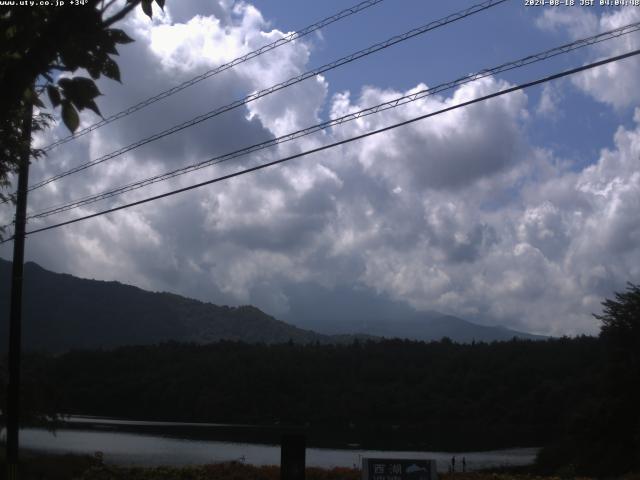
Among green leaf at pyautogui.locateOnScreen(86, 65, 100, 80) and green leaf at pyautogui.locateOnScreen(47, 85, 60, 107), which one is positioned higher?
green leaf at pyautogui.locateOnScreen(86, 65, 100, 80)

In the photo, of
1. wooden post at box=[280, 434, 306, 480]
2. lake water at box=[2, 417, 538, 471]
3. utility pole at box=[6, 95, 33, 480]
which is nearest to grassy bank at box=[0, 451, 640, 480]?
utility pole at box=[6, 95, 33, 480]

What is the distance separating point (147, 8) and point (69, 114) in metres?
1.00

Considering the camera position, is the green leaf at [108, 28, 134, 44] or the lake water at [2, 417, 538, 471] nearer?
the green leaf at [108, 28, 134, 44]

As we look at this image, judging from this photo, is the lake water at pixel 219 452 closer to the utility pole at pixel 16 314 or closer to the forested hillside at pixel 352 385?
the utility pole at pixel 16 314

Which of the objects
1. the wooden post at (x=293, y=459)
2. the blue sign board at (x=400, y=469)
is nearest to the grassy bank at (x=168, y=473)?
the blue sign board at (x=400, y=469)

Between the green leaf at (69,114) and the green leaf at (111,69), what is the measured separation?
0.36 metres

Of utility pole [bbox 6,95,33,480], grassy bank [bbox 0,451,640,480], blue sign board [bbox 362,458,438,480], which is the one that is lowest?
grassy bank [bbox 0,451,640,480]

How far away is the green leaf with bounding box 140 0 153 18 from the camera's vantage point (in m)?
5.62

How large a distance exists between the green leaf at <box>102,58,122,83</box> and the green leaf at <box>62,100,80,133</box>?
0.36 meters

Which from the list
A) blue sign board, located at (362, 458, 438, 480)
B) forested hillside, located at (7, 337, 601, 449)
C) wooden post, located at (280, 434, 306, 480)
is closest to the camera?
A: blue sign board, located at (362, 458, 438, 480)

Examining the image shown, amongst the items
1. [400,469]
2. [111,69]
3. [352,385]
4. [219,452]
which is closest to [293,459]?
[400,469]

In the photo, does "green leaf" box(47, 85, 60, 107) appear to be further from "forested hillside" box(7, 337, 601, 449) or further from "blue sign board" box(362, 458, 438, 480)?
"forested hillside" box(7, 337, 601, 449)

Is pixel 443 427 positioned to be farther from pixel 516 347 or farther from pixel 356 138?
pixel 356 138

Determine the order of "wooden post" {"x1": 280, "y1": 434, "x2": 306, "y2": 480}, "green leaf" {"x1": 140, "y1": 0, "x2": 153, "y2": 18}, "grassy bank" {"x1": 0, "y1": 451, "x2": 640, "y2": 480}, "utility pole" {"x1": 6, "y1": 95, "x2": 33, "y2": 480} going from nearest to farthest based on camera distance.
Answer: "green leaf" {"x1": 140, "y1": 0, "x2": 153, "y2": 18}
"wooden post" {"x1": 280, "y1": 434, "x2": 306, "y2": 480}
"utility pole" {"x1": 6, "y1": 95, "x2": 33, "y2": 480}
"grassy bank" {"x1": 0, "y1": 451, "x2": 640, "y2": 480}
